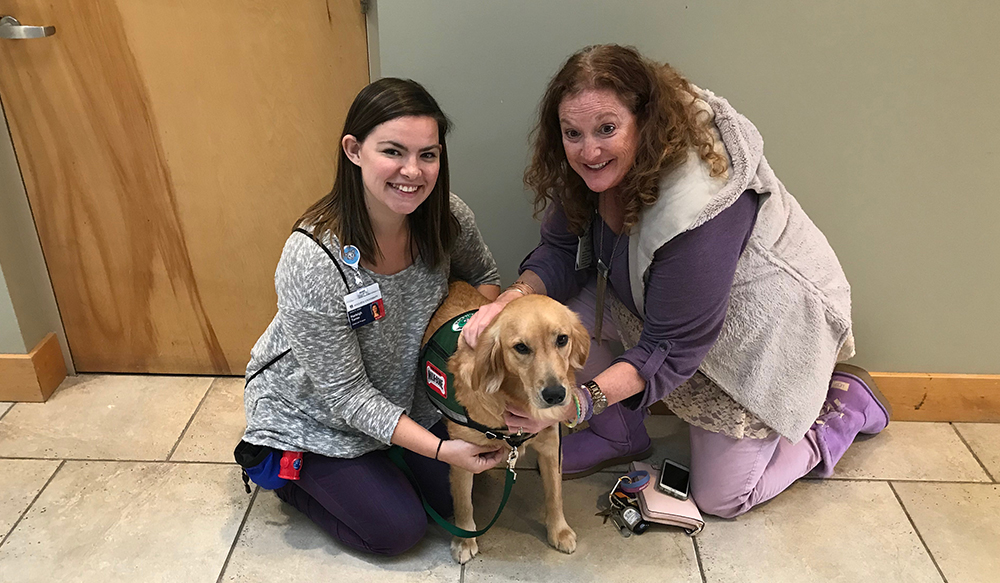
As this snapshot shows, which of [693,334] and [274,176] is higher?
[274,176]

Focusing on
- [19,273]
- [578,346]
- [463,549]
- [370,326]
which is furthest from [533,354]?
[19,273]

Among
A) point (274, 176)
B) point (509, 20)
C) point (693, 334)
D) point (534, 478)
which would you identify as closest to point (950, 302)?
point (693, 334)

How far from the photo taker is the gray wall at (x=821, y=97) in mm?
2004

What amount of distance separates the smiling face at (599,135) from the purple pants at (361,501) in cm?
90

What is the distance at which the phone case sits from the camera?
2.09 m

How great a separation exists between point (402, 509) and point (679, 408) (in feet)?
2.94

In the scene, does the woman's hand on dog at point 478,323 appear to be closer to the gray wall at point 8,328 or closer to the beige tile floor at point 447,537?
the beige tile floor at point 447,537

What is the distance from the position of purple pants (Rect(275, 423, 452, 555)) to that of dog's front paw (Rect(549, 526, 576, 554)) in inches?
15.2

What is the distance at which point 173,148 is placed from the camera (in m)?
2.36

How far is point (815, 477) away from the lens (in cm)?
231

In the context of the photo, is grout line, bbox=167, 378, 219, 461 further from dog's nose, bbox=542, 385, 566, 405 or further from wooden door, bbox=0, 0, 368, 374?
dog's nose, bbox=542, 385, 566, 405

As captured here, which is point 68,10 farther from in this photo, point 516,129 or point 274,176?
point 516,129

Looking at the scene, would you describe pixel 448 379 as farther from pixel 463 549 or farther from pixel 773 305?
pixel 773 305

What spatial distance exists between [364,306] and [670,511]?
112 cm
